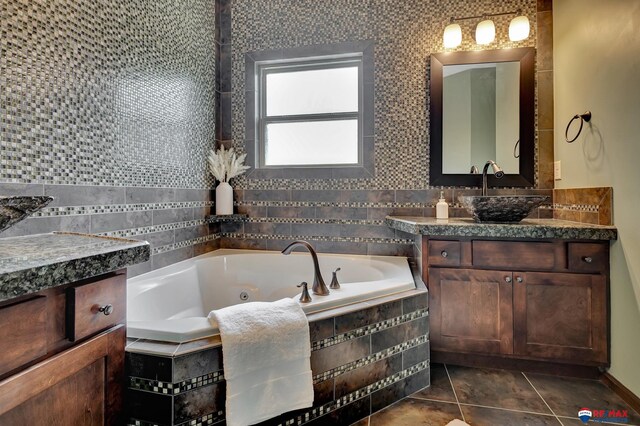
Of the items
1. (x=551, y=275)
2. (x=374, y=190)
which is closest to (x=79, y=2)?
(x=374, y=190)

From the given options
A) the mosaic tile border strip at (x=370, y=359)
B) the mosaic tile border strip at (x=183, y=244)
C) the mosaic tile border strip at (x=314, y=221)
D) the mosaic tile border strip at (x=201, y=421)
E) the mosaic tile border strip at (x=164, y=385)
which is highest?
the mosaic tile border strip at (x=314, y=221)

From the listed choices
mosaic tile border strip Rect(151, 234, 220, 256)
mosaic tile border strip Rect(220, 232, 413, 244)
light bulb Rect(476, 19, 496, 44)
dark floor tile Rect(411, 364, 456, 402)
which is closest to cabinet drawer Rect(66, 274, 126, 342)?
mosaic tile border strip Rect(151, 234, 220, 256)

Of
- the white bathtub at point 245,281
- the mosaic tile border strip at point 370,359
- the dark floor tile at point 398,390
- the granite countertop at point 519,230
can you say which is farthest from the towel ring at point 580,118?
the dark floor tile at point 398,390

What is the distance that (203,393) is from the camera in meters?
1.13

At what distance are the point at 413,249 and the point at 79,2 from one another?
8.12 ft

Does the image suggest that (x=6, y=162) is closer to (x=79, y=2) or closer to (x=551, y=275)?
(x=79, y=2)

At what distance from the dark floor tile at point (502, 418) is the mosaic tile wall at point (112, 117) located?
1963 millimetres

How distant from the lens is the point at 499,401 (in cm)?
167

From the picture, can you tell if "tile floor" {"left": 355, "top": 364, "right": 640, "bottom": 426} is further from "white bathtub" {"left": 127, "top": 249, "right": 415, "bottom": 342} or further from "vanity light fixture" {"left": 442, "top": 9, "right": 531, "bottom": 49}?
"vanity light fixture" {"left": 442, "top": 9, "right": 531, "bottom": 49}

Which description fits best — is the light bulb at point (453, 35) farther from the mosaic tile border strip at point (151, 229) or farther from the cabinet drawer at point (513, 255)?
the mosaic tile border strip at point (151, 229)

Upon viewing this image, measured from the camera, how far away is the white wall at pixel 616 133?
1.60 metres

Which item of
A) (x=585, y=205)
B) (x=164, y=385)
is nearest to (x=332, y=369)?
(x=164, y=385)

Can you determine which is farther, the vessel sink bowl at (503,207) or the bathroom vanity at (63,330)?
the vessel sink bowl at (503,207)

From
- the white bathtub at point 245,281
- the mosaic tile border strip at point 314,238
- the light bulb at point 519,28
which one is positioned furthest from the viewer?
the mosaic tile border strip at point 314,238
